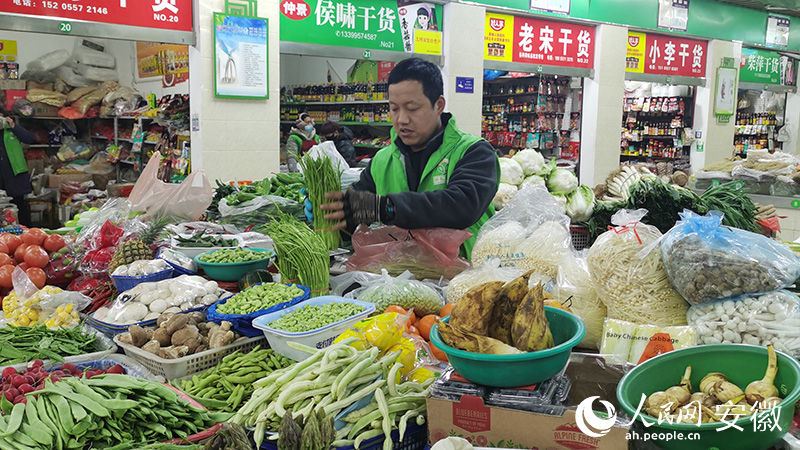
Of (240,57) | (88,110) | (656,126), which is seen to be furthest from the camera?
(656,126)

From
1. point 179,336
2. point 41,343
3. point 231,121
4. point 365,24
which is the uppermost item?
point 365,24

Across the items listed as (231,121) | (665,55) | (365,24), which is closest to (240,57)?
(231,121)

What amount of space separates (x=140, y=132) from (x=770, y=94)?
11.9 metres

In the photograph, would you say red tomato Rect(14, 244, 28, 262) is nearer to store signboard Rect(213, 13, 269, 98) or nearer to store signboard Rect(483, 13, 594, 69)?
store signboard Rect(213, 13, 269, 98)

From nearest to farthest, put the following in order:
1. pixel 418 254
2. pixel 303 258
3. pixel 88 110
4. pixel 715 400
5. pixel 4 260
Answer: pixel 715 400 < pixel 303 258 < pixel 418 254 < pixel 4 260 < pixel 88 110

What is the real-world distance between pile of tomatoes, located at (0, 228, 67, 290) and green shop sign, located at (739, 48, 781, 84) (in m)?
11.1

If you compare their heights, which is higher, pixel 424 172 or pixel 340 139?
pixel 340 139

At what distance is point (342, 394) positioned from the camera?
5.35 feet

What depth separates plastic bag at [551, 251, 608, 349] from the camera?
7.02 feet

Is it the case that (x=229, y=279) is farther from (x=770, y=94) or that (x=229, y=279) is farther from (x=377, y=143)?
(x=770, y=94)

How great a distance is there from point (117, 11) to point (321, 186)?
153 inches

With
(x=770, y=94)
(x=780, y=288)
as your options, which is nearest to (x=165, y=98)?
(x=780, y=288)

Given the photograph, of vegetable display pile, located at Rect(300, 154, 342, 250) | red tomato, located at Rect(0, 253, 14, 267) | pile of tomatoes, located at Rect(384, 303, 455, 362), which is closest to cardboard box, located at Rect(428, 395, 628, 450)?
pile of tomatoes, located at Rect(384, 303, 455, 362)

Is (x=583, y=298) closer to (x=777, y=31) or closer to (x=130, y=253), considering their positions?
(x=130, y=253)
